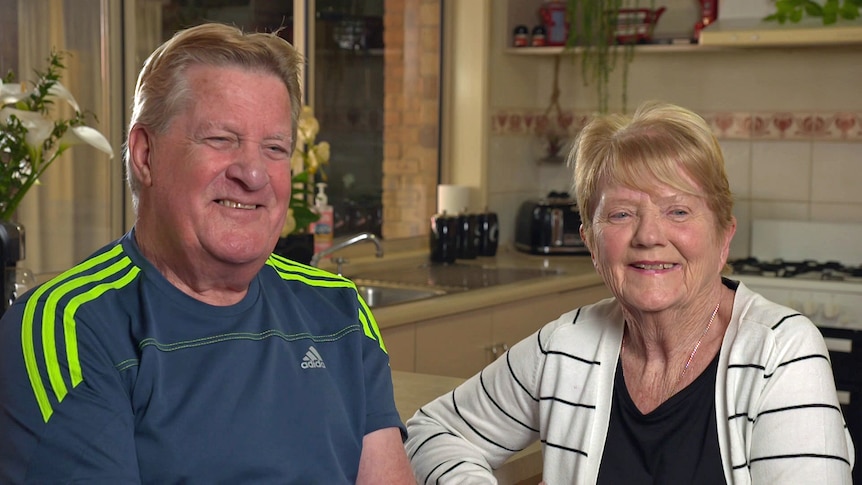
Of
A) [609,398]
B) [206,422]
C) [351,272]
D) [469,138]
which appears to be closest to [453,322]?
[351,272]

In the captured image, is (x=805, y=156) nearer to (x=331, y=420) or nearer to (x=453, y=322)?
(x=453, y=322)

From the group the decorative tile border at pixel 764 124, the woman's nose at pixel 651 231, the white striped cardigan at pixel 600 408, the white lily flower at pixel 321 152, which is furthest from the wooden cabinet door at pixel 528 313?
the woman's nose at pixel 651 231

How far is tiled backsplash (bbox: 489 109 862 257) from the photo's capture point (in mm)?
4352

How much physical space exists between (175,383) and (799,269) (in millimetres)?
3191

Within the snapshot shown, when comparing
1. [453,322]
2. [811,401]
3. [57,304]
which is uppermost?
[57,304]

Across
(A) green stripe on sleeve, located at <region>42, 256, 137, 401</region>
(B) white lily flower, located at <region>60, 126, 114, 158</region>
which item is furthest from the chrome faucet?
(A) green stripe on sleeve, located at <region>42, 256, 137, 401</region>

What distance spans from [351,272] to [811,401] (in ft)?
8.21

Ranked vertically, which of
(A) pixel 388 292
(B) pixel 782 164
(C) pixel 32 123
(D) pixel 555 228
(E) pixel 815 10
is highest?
(E) pixel 815 10

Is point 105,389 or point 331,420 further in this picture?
point 331,420

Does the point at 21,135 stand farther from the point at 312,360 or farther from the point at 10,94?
the point at 312,360

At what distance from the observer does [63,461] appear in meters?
1.16

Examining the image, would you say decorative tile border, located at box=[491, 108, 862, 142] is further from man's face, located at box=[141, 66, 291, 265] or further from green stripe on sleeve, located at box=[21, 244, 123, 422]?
green stripe on sleeve, located at box=[21, 244, 123, 422]

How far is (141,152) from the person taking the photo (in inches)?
52.9

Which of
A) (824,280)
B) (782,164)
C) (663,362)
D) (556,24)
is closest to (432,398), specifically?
(663,362)
